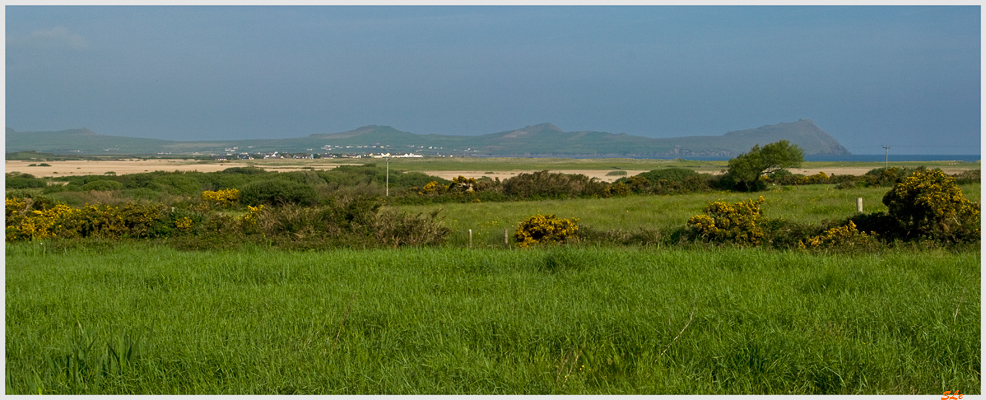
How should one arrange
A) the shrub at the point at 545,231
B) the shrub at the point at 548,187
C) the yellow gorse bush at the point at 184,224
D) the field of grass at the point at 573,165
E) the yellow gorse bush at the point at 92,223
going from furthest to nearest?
the field of grass at the point at 573,165 → the shrub at the point at 548,187 → the yellow gorse bush at the point at 184,224 → the yellow gorse bush at the point at 92,223 → the shrub at the point at 545,231

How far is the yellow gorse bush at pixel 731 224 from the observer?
36.8 feet

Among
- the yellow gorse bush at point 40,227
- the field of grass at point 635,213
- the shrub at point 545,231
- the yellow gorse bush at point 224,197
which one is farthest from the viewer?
the yellow gorse bush at point 224,197

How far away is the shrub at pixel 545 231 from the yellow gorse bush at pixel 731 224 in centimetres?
237

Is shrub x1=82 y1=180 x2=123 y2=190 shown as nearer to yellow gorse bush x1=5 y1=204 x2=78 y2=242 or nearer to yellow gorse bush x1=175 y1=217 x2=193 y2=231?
yellow gorse bush x1=5 y1=204 x2=78 y2=242

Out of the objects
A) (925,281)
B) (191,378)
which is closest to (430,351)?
(191,378)

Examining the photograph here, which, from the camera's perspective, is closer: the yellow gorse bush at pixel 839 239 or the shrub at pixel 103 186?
the yellow gorse bush at pixel 839 239

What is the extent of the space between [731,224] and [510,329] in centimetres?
852

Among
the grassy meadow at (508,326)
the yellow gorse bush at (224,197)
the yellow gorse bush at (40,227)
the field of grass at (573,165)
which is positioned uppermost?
the field of grass at (573,165)

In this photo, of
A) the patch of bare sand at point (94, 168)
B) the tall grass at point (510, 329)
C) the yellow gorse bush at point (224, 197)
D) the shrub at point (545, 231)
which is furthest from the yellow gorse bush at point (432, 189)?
the patch of bare sand at point (94, 168)

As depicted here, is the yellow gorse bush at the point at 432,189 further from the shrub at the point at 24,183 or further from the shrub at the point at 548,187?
the shrub at the point at 24,183

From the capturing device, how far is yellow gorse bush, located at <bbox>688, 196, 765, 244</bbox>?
36.8 ft

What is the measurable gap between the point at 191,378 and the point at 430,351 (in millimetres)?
1402

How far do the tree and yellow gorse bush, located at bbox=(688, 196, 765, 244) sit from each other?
24.0 m

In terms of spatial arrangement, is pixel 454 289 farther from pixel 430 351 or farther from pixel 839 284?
pixel 839 284
